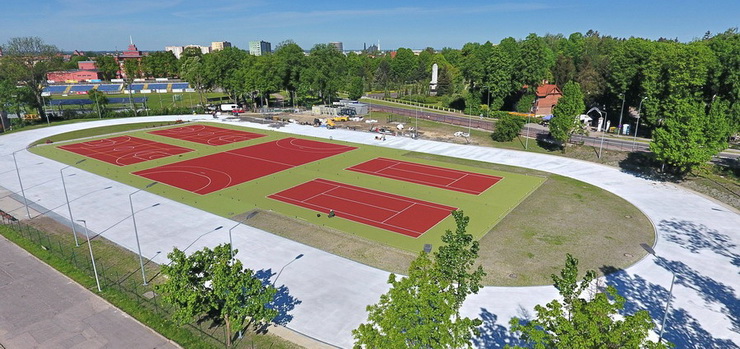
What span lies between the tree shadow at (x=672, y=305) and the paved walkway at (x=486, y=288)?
0.06 meters

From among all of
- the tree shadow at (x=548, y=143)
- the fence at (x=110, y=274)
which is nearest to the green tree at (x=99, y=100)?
the fence at (x=110, y=274)

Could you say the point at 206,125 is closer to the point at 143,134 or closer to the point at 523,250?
the point at 143,134

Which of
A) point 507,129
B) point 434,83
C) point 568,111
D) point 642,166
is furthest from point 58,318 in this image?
point 434,83

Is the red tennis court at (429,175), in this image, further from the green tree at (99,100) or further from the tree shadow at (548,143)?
the green tree at (99,100)

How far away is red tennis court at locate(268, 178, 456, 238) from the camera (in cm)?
3728

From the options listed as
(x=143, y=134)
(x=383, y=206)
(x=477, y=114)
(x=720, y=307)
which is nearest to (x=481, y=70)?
(x=477, y=114)

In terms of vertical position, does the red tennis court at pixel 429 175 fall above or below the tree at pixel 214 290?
below

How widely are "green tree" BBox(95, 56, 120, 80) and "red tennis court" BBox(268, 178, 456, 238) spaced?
181569 millimetres

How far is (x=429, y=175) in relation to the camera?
52156mm

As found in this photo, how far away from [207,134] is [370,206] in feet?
160

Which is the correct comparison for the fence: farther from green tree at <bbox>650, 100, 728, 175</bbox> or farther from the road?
the road

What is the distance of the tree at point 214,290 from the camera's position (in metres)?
19.6

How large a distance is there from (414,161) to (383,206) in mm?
18859

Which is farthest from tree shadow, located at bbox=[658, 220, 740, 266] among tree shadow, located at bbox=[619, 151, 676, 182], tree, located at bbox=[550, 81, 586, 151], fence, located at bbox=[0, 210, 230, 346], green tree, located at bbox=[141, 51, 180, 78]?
green tree, located at bbox=[141, 51, 180, 78]
